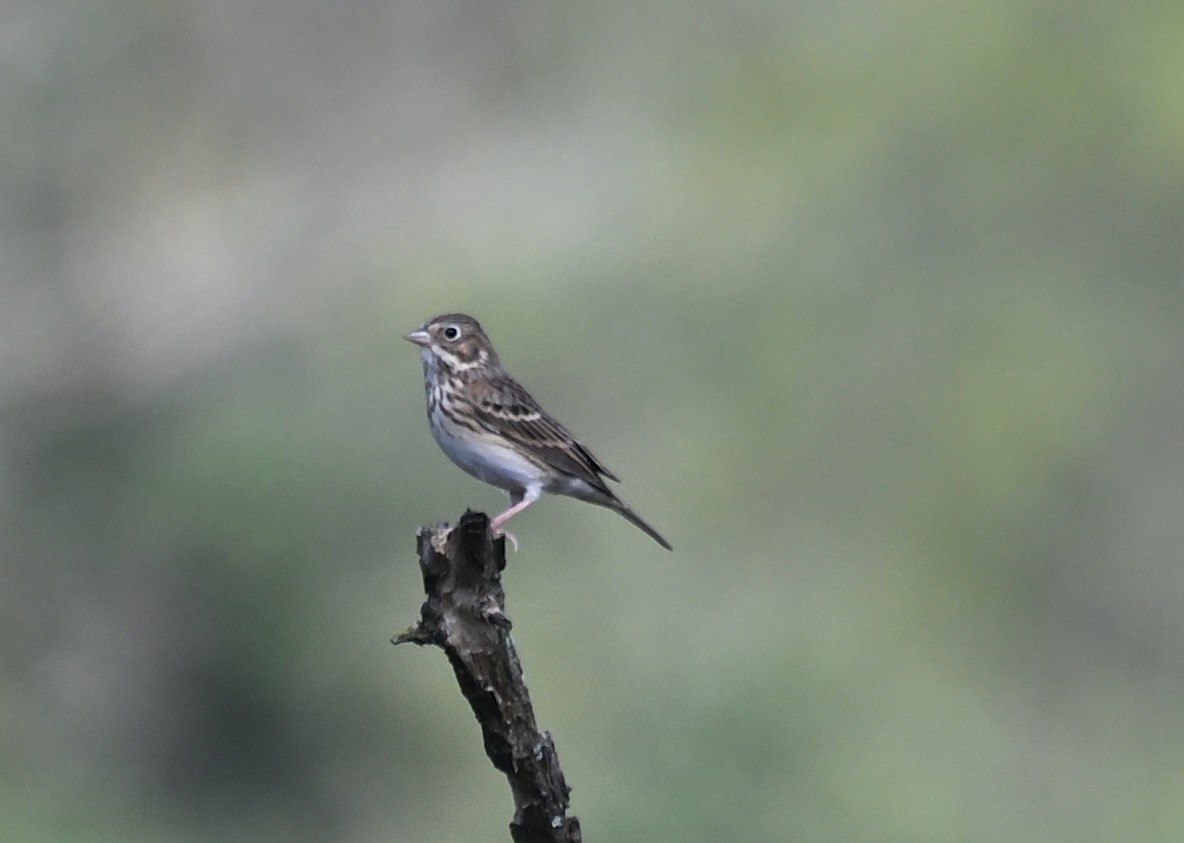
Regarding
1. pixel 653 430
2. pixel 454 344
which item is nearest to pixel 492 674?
pixel 454 344

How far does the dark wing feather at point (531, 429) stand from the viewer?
23.8ft

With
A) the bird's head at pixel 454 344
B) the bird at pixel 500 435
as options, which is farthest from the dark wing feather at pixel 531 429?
the bird's head at pixel 454 344

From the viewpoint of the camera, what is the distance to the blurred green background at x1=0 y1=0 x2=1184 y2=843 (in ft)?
54.6

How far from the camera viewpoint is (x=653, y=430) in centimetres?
2058

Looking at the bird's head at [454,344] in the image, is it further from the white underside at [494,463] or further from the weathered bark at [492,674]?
the weathered bark at [492,674]

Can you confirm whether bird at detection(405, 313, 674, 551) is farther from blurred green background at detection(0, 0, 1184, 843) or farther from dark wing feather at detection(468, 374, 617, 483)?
blurred green background at detection(0, 0, 1184, 843)

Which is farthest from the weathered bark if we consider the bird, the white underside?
the white underside

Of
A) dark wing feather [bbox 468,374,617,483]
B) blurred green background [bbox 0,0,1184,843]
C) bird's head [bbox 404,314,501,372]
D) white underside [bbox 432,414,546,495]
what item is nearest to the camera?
white underside [bbox 432,414,546,495]

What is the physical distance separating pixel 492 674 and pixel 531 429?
9.00 feet

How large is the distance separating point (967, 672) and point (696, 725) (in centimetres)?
542

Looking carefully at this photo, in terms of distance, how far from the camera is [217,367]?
25172 mm

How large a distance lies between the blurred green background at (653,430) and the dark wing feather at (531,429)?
21.4ft

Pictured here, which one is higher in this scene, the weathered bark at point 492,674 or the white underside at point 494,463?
the white underside at point 494,463

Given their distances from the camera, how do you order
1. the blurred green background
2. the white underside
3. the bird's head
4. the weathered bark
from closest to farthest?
the weathered bark
the white underside
the bird's head
the blurred green background
